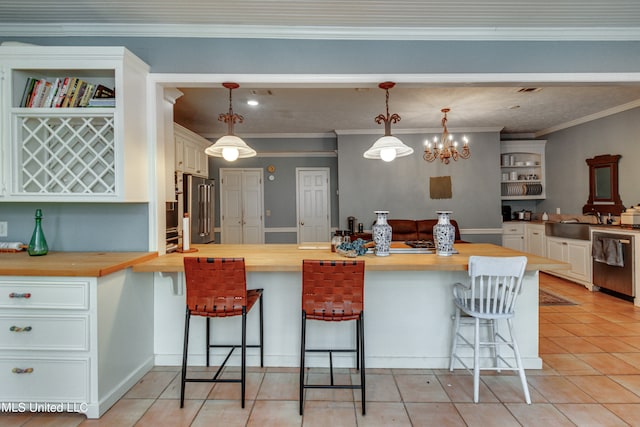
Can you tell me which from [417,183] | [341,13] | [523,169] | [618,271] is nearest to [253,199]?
[417,183]

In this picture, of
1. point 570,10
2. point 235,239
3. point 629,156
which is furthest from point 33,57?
point 629,156

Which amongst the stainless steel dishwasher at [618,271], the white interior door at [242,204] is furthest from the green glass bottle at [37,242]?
the stainless steel dishwasher at [618,271]

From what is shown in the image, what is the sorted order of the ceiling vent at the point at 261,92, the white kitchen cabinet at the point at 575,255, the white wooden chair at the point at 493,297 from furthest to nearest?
1. the white kitchen cabinet at the point at 575,255
2. the ceiling vent at the point at 261,92
3. the white wooden chair at the point at 493,297

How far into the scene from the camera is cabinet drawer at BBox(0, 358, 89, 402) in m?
1.95

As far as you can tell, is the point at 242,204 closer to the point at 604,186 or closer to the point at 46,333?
the point at 46,333

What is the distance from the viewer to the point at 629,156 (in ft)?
15.2

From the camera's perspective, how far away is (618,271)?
427 cm

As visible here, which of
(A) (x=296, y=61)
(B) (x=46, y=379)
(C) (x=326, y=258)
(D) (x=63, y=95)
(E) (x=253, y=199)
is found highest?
(A) (x=296, y=61)

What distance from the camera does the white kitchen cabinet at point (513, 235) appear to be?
6168 mm

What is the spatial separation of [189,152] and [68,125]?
7.67ft

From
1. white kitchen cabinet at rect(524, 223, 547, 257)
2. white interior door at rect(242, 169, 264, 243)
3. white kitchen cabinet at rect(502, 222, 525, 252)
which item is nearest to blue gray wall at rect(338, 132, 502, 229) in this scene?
white kitchen cabinet at rect(502, 222, 525, 252)

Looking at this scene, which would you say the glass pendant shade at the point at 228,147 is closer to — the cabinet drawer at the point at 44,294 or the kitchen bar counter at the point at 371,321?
the kitchen bar counter at the point at 371,321

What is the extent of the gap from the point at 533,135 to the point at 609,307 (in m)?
3.82

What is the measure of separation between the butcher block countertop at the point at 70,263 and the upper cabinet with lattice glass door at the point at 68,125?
0.40m
